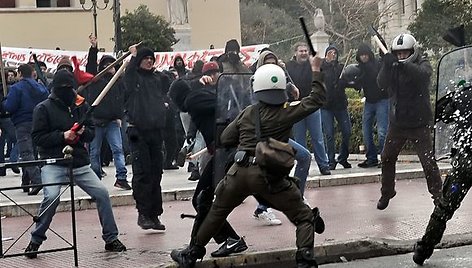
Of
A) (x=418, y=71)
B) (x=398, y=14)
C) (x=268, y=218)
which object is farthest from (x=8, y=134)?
(x=398, y=14)

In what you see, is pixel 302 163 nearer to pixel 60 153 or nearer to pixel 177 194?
pixel 60 153

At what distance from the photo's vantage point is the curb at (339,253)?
7.78 m

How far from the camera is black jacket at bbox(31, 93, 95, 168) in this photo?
8156 millimetres

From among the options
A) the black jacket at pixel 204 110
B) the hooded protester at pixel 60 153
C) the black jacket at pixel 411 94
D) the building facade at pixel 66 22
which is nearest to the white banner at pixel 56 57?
the black jacket at pixel 411 94

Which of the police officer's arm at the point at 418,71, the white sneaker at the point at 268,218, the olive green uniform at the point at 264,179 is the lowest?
the white sneaker at the point at 268,218

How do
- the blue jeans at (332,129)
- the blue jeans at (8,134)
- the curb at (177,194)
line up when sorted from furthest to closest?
1. the blue jeans at (8,134)
2. the blue jeans at (332,129)
3. the curb at (177,194)

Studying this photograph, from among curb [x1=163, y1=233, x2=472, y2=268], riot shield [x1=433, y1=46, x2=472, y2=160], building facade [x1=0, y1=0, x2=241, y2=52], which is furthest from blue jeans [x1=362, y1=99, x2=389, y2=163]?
building facade [x1=0, y1=0, x2=241, y2=52]

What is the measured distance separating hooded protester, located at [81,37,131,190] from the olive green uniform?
5435 millimetres

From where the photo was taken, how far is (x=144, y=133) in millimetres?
9133

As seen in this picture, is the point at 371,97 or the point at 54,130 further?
the point at 371,97

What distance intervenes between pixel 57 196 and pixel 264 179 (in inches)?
90.3

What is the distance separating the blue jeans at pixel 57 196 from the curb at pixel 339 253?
1132 millimetres

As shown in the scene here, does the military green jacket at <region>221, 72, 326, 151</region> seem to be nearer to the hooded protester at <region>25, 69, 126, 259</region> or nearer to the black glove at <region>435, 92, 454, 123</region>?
the black glove at <region>435, 92, 454, 123</region>

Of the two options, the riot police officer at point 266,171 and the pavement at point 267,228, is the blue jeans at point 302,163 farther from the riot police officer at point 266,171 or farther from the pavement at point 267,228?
the riot police officer at point 266,171
